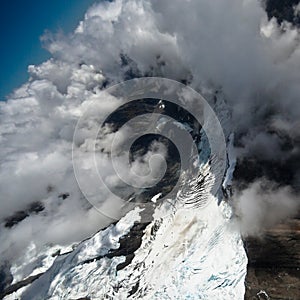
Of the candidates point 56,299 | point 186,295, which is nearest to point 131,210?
point 56,299

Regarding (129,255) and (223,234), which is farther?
(129,255)

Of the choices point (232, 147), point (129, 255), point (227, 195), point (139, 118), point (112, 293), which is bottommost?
point (112, 293)

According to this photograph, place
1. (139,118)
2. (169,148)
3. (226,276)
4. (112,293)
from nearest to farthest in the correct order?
(226,276)
(112,293)
(169,148)
(139,118)

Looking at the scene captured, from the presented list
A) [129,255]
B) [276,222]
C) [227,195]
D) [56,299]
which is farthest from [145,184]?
[276,222]

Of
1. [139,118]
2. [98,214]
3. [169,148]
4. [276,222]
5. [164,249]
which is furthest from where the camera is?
[98,214]

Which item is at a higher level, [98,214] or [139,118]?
[139,118]

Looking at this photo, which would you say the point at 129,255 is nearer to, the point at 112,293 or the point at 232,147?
the point at 112,293

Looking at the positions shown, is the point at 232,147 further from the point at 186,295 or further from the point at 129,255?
the point at 129,255
